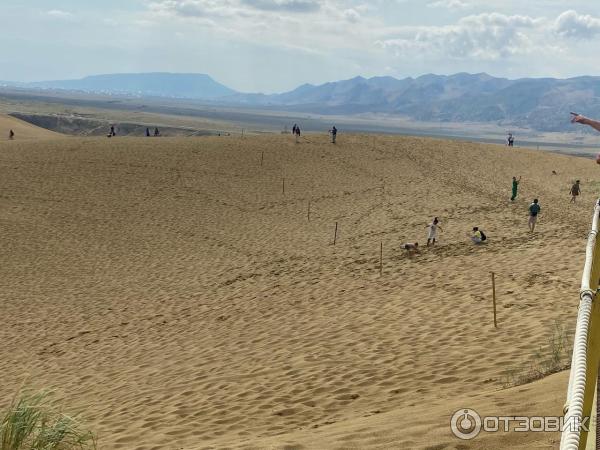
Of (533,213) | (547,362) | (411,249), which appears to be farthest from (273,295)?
(533,213)

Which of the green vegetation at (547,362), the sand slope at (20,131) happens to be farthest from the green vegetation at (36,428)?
the sand slope at (20,131)

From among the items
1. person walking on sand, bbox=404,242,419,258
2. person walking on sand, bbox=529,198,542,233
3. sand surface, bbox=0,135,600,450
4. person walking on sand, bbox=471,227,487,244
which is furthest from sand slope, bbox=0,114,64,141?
person walking on sand, bbox=529,198,542,233

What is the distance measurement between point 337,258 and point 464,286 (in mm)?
5769

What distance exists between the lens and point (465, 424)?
5.34 meters

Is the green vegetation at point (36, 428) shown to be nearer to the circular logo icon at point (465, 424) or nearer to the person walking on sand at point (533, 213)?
the circular logo icon at point (465, 424)

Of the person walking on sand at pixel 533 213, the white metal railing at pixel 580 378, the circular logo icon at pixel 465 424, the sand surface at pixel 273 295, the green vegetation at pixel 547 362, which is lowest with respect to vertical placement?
the sand surface at pixel 273 295

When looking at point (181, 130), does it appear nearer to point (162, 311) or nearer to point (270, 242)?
point (270, 242)

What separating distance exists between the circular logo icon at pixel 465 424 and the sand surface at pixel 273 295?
0.09 metres

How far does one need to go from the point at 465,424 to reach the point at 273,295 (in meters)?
9.35

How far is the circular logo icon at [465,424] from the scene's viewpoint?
203 inches

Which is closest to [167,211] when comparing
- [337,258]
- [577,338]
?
[337,258]

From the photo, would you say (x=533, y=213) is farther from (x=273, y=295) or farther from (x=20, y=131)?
(x=20, y=131)

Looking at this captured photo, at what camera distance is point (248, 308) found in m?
13.5

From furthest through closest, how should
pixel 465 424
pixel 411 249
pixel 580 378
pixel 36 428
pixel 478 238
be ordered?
pixel 478 238
pixel 411 249
pixel 465 424
pixel 36 428
pixel 580 378
